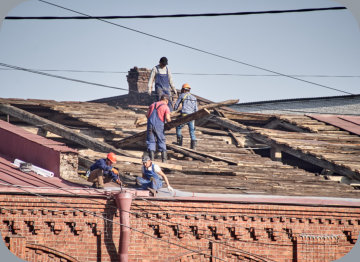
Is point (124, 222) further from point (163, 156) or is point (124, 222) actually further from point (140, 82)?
point (140, 82)

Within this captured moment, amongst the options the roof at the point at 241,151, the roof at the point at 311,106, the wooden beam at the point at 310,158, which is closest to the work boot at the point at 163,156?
the roof at the point at 241,151

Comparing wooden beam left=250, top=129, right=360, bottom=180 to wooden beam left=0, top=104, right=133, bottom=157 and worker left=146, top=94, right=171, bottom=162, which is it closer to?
worker left=146, top=94, right=171, bottom=162

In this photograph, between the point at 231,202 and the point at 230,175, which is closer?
the point at 231,202

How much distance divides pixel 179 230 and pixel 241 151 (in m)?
6.31

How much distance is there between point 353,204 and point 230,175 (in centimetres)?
346

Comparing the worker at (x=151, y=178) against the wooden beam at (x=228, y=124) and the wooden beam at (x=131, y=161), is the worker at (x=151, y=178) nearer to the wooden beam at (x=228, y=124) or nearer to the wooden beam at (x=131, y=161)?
the wooden beam at (x=131, y=161)

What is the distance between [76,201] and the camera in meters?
15.1

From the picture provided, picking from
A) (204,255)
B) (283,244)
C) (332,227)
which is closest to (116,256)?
(204,255)

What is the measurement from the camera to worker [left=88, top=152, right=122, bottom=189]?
1562 centimetres

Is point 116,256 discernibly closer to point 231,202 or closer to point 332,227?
point 231,202

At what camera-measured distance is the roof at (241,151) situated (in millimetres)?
18359

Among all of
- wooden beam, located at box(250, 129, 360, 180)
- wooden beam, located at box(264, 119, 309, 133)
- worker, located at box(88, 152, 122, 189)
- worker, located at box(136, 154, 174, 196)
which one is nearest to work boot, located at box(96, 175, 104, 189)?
worker, located at box(88, 152, 122, 189)

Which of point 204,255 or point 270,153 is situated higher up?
point 270,153

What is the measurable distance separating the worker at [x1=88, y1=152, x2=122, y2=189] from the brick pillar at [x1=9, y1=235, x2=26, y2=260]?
2067mm
